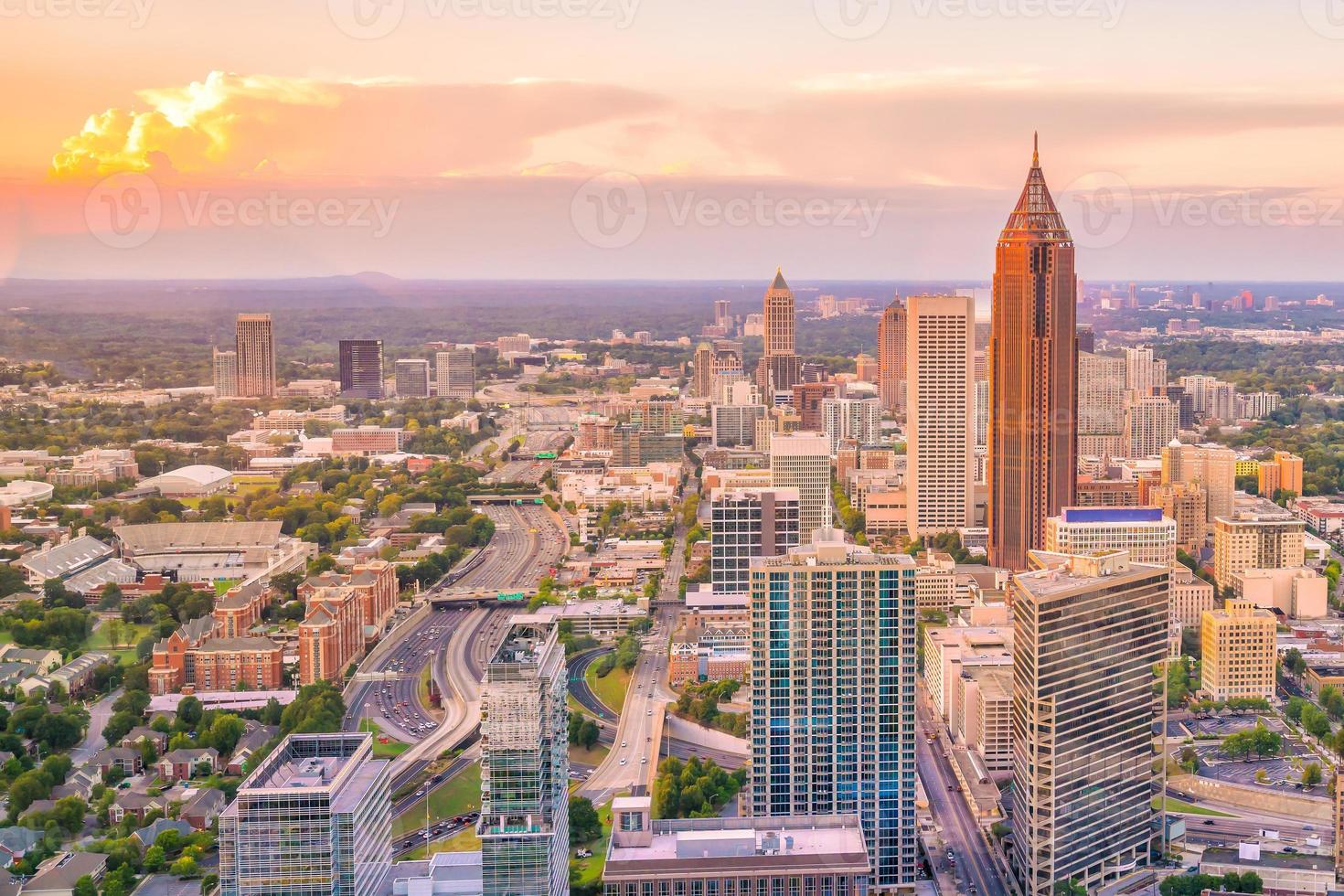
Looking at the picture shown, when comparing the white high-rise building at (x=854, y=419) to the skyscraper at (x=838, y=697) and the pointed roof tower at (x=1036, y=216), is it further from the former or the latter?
the skyscraper at (x=838, y=697)

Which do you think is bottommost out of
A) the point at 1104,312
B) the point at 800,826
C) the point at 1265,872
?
the point at 1265,872

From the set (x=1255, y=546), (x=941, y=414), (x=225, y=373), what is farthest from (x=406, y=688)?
(x=225, y=373)

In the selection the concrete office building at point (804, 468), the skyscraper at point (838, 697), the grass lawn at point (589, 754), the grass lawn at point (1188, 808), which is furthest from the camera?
the concrete office building at point (804, 468)

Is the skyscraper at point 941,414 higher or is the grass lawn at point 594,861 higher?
the skyscraper at point 941,414

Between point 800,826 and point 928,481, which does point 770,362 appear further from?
point 800,826

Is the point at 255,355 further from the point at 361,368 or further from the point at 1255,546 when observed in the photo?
the point at 1255,546

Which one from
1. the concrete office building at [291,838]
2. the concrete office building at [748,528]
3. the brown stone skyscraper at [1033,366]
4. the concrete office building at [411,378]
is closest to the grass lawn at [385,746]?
the concrete office building at [291,838]

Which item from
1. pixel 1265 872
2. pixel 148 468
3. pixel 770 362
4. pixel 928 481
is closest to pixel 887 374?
pixel 770 362
